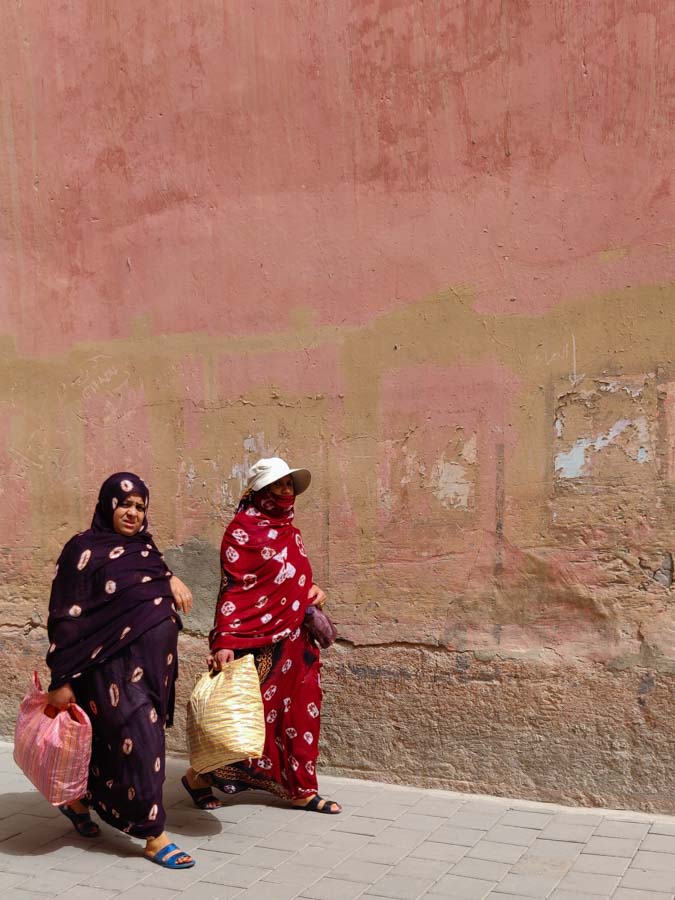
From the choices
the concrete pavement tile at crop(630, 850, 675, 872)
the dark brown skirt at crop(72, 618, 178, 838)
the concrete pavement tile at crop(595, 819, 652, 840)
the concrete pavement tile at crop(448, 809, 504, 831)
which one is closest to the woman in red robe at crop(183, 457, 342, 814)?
the dark brown skirt at crop(72, 618, 178, 838)

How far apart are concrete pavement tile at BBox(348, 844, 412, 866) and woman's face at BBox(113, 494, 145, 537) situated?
60.1 inches

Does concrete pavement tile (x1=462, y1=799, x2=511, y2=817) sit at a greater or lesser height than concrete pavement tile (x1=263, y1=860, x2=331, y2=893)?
lesser

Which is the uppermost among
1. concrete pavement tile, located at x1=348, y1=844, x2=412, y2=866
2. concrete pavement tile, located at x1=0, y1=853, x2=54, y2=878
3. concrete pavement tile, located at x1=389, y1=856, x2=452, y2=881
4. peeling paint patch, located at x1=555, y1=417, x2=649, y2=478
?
peeling paint patch, located at x1=555, y1=417, x2=649, y2=478

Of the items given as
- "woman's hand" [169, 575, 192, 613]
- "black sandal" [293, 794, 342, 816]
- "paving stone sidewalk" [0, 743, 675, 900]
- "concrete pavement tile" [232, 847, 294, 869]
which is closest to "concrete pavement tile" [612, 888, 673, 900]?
"paving stone sidewalk" [0, 743, 675, 900]

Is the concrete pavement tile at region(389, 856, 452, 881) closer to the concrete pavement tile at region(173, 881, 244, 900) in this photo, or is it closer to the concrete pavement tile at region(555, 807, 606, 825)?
the concrete pavement tile at region(173, 881, 244, 900)

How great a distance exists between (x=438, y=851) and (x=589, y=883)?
2.02ft

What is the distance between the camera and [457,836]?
407 centimetres

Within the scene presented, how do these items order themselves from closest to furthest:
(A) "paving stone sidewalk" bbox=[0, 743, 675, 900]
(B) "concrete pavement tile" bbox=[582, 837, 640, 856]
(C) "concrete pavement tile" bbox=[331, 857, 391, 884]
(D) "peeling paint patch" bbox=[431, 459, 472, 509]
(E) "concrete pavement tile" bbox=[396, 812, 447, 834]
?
(A) "paving stone sidewalk" bbox=[0, 743, 675, 900]
(C) "concrete pavement tile" bbox=[331, 857, 391, 884]
(B) "concrete pavement tile" bbox=[582, 837, 640, 856]
(E) "concrete pavement tile" bbox=[396, 812, 447, 834]
(D) "peeling paint patch" bbox=[431, 459, 472, 509]

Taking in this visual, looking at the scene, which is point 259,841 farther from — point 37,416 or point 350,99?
point 350,99

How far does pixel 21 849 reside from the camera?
13.1ft

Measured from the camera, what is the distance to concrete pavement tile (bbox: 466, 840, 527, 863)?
3.81 metres

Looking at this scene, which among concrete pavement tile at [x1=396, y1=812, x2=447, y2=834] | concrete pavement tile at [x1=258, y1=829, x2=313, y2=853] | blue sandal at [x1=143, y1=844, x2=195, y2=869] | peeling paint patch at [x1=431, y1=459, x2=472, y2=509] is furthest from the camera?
peeling paint patch at [x1=431, y1=459, x2=472, y2=509]

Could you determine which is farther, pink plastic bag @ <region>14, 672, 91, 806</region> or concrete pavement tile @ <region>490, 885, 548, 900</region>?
pink plastic bag @ <region>14, 672, 91, 806</region>

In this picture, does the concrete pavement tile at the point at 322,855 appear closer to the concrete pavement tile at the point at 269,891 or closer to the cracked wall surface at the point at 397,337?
the concrete pavement tile at the point at 269,891
